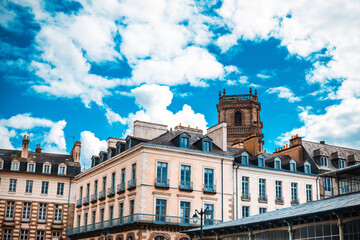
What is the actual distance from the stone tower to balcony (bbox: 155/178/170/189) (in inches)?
1196

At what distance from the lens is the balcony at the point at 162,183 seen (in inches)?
1586

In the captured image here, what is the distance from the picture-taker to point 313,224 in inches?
895

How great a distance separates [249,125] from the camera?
7062cm

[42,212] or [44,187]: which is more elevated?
[44,187]

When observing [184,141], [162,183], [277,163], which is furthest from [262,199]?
[162,183]

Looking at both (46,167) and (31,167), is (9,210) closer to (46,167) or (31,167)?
(31,167)

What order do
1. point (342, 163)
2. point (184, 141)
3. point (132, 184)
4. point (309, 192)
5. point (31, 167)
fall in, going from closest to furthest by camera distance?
point (132, 184) → point (184, 141) → point (309, 192) → point (342, 163) → point (31, 167)

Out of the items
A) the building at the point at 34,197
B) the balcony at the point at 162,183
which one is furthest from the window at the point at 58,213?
the balcony at the point at 162,183

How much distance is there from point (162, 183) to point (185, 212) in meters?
3.52

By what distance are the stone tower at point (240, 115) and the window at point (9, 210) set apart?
107 ft

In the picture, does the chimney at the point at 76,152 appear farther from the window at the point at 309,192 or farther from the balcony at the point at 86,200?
the window at the point at 309,192

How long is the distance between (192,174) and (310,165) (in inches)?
629

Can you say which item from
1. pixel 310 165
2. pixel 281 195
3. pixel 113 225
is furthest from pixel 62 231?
pixel 310 165

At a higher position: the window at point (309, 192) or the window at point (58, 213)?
the window at point (309, 192)
